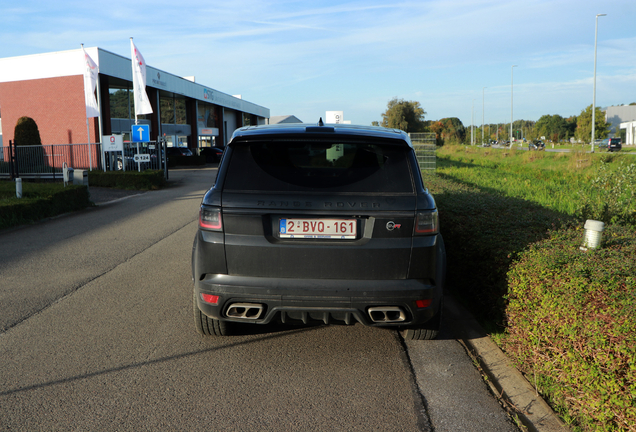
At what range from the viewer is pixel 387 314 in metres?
3.73

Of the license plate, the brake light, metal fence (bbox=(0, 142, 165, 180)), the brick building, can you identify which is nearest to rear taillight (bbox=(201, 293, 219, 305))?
the license plate

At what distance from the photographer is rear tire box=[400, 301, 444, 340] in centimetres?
418

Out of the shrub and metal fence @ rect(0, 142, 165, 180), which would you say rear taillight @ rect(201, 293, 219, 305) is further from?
metal fence @ rect(0, 142, 165, 180)

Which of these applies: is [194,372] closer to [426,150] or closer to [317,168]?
[317,168]

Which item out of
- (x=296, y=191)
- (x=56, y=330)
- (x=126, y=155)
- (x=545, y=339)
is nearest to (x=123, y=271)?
(x=56, y=330)

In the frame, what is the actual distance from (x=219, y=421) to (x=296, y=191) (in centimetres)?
157

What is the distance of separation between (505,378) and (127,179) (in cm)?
1981

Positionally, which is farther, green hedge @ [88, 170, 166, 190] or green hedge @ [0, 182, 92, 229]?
green hedge @ [88, 170, 166, 190]

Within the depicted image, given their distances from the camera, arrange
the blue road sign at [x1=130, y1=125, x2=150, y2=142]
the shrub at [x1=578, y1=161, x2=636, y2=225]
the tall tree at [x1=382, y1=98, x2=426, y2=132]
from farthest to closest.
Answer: the tall tree at [x1=382, y1=98, x2=426, y2=132], the blue road sign at [x1=130, y1=125, x2=150, y2=142], the shrub at [x1=578, y1=161, x2=636, y2=225]

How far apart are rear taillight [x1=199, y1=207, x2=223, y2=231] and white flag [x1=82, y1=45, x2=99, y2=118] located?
21.6 meters

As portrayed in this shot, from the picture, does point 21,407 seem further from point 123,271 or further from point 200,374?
point 123,271

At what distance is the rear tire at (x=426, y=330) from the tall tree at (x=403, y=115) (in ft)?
183

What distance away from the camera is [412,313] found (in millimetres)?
3705

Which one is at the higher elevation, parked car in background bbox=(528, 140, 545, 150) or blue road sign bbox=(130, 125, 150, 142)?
blue road sign bbox=(130, 125, 150, 142)
